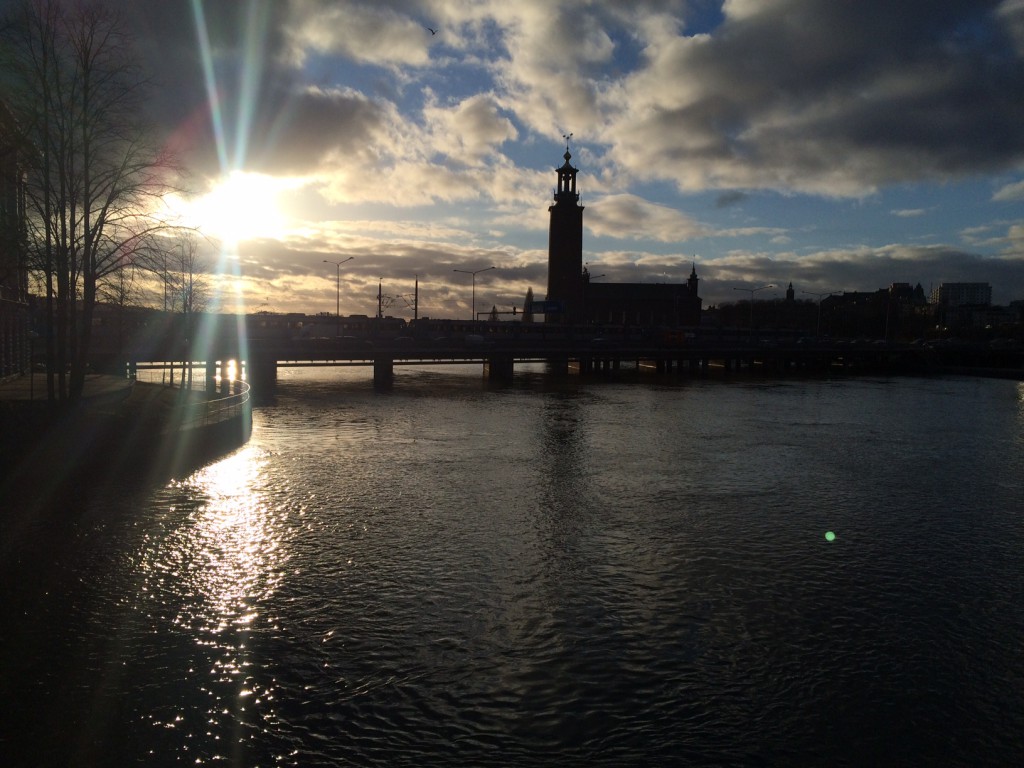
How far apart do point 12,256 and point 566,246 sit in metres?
155

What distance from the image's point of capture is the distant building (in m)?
27.8

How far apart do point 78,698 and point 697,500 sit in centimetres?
1965

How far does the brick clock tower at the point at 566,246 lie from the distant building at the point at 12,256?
460 feet

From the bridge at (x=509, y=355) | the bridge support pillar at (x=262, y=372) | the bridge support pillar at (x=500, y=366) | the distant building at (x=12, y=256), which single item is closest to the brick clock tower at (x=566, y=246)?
the bridge at (x=509, y=355)

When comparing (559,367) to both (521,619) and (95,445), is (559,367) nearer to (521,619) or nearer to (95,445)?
(95,445)

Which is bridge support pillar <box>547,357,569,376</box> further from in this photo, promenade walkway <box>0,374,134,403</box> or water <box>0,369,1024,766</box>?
water <box>0,369,1024,766</box>

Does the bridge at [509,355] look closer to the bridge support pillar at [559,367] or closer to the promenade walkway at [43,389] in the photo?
the bridge support pillar at [559,367]

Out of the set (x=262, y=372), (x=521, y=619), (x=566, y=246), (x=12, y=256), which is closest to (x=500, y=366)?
(x=262, y=372)

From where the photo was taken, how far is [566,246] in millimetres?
180125

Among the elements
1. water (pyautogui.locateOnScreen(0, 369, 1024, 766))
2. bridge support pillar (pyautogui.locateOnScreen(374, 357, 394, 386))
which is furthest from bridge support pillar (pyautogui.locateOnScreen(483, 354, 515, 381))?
water (pyautogui.locateOnScreen(0, 369, 1024, 766))

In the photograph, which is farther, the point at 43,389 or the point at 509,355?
the point at 509,355

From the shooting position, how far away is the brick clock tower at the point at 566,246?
583 feet

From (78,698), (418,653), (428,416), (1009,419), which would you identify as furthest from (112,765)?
(1009,419)

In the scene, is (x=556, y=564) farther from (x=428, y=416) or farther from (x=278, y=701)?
(x=428, y=416)
